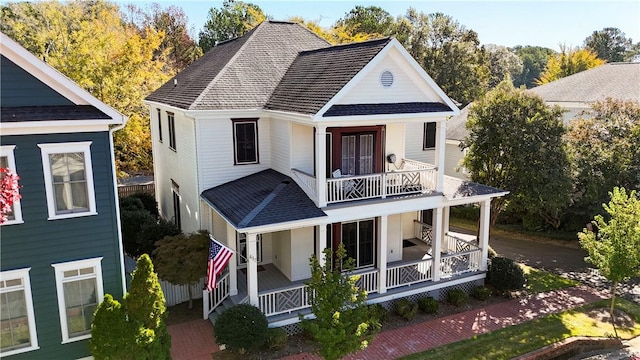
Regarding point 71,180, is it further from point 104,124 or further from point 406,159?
point 406,159

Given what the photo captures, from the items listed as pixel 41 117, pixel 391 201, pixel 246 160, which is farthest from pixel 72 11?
pixel 391 201

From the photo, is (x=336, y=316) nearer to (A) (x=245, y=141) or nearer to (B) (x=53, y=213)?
(B) (x=53, y=213)

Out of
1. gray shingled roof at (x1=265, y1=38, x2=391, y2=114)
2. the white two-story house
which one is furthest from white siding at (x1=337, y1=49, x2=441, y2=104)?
gray shingled roof at (x1=265, y1=38, x2=391, y2=114)

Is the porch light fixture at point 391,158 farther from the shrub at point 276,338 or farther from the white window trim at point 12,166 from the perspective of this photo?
the white window trim at point 12,166

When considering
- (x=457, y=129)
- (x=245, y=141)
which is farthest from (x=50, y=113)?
(x=457, y=129)

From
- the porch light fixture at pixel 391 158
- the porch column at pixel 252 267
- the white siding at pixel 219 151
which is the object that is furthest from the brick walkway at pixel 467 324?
the white siding at pixel 219 151

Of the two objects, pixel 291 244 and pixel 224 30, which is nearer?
pixel 291 244
